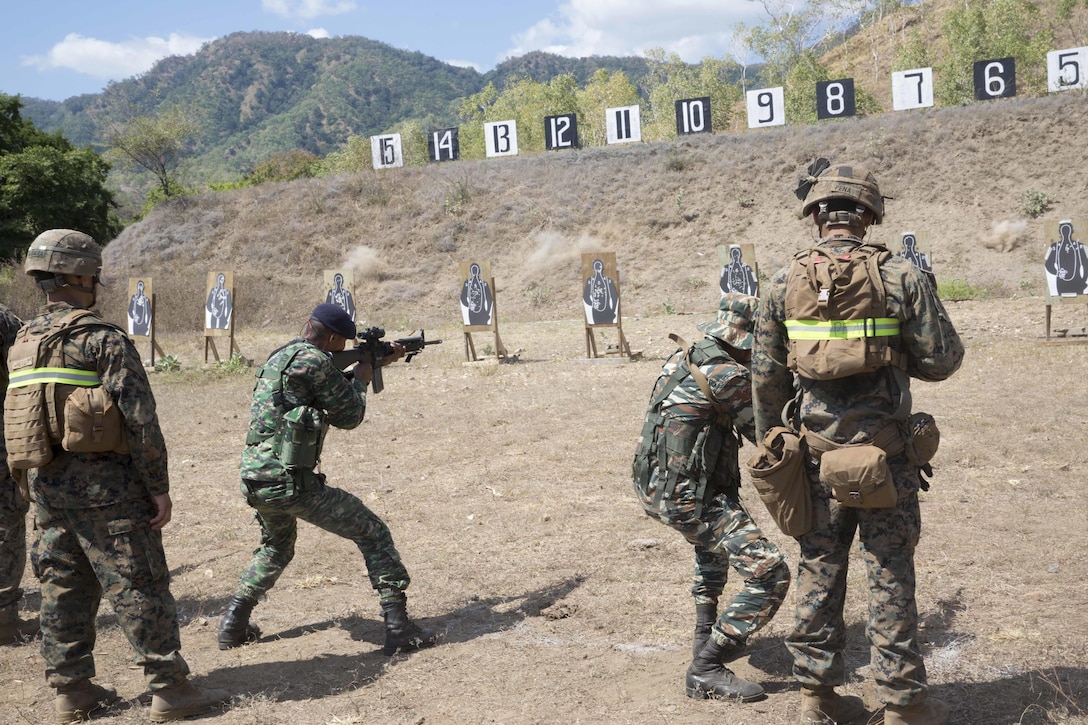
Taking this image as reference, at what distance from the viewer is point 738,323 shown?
11.9 ft

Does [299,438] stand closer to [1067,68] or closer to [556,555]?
[556,555]

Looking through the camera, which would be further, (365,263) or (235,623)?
(365,263)

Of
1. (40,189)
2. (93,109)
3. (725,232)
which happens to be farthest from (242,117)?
(725,232)

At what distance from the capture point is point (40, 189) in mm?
29469

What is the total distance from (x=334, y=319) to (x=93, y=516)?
52.9 inches

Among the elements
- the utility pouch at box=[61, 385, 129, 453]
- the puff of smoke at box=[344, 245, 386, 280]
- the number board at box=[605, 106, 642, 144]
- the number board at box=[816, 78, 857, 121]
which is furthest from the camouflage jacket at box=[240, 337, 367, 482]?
the number board at box=[816, 78, 857, 121]

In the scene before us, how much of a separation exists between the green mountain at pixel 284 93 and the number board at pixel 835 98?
346ft

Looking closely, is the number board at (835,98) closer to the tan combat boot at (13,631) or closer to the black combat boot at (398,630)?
the black combat boot at (398,630)

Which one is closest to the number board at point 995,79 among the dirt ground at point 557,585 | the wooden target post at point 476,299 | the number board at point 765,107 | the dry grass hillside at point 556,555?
the number board at point 765,107

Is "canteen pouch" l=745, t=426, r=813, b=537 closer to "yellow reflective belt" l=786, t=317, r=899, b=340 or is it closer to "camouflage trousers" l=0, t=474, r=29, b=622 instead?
"yellow reflective belt" l=786, t=317, r=899, b=340

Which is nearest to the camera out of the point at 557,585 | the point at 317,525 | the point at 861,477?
the point at 861,477

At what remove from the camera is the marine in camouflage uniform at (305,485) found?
164 inches

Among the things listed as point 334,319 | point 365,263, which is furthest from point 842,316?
point 365,263

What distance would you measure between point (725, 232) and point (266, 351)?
14.2 meters
